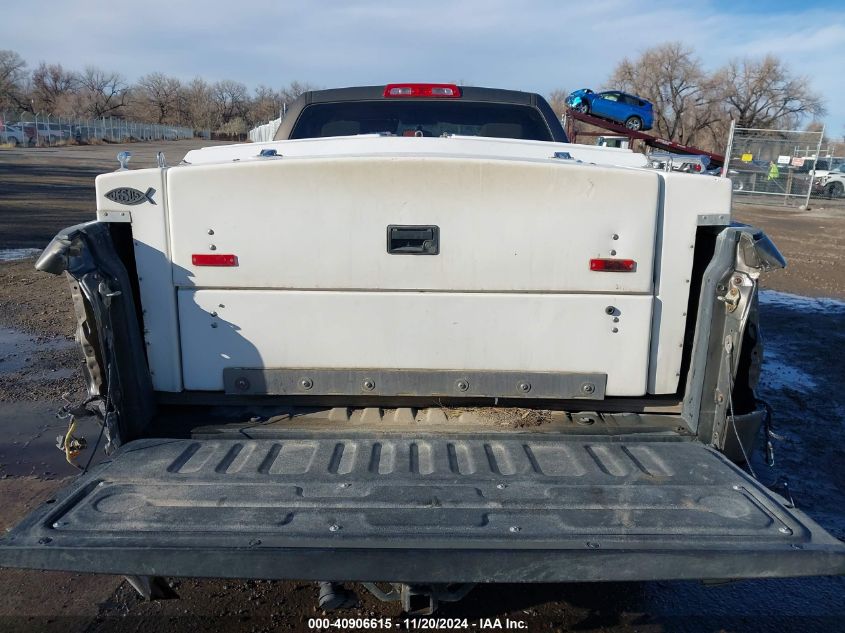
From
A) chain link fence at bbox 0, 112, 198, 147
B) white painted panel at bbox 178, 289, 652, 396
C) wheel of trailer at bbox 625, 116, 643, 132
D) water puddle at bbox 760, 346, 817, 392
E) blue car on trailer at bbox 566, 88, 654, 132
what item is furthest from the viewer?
chain link fence at bbox 0, 112, 198, 147

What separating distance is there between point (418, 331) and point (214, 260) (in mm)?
880

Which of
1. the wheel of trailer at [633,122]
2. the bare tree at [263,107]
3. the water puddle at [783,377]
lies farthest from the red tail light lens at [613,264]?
the bare tree at [263,107]

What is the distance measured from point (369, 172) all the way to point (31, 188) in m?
20.6

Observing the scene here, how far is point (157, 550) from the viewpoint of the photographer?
6.52 ft

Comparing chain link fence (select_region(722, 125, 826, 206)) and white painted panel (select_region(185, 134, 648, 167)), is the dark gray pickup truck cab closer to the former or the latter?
white painted panel (select_region(185, 134, 648, 167))

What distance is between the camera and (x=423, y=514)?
2217 millimetres

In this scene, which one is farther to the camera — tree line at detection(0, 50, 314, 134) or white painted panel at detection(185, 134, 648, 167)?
tree line at detection(0, 50, 314, 134)

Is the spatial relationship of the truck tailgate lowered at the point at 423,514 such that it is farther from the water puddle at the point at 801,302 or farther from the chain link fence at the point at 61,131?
the chain link fence at the point at 61,131

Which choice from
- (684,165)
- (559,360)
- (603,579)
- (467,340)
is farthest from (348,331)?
(684,165)

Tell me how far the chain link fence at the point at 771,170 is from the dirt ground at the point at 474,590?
1598 cm

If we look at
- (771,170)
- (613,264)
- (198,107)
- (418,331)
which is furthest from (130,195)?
(198,107)

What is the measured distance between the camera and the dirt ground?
2984 millimetres

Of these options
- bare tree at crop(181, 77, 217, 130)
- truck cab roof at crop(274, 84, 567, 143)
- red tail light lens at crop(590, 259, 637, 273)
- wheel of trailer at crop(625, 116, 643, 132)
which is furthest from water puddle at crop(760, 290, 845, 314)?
bare tree at crop(181, 77, 217, 130)

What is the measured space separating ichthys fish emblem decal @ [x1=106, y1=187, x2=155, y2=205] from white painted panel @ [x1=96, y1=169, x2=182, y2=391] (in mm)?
12
